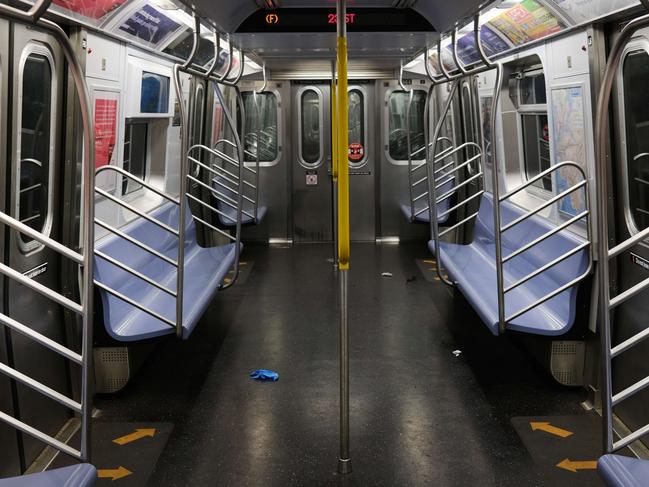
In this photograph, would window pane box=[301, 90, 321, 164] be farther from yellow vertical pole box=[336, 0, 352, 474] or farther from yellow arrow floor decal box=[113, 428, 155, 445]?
yellow vertical pole box=[336, 0, 352, 474]

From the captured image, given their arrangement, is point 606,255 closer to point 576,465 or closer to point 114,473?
point 576,465

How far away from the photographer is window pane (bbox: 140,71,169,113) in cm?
539

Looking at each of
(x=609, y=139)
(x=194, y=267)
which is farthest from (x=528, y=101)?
(x=194, y=267)

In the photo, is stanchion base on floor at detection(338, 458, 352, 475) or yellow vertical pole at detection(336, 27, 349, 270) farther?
stanchion base on floor at detection(338, 458, 352, 475)

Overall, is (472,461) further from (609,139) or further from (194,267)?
(194,267)

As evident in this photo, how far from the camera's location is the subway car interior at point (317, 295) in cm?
319

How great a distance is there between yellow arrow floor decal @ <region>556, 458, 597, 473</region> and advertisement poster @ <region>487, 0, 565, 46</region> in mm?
2653

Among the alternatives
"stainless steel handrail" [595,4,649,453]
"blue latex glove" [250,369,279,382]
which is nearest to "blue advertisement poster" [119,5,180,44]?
"blue latex glove" [250,369,279,382]

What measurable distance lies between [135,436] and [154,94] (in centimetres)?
301

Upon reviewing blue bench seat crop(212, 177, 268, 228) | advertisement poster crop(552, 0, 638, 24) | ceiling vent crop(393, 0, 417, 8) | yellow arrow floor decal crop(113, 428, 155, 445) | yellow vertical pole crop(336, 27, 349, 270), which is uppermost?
ceiling vent crop(393, 0, 417, 8)

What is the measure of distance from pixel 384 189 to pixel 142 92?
527 cm

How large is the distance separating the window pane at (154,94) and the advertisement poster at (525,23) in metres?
2.83

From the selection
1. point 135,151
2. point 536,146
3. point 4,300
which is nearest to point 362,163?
point 536,146

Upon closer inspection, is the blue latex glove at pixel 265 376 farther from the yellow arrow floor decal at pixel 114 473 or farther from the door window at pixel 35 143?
the door window at pixel 35 143
